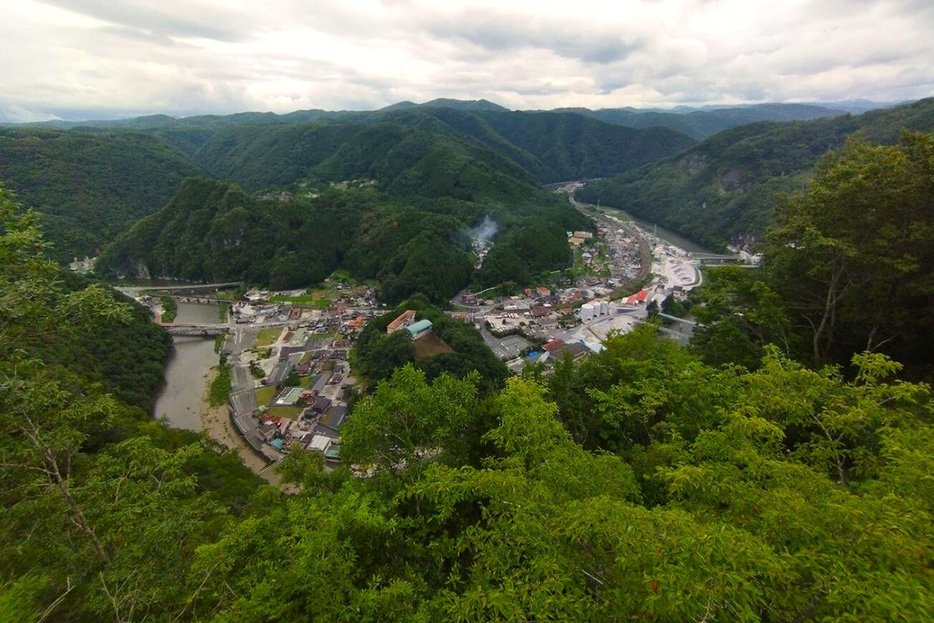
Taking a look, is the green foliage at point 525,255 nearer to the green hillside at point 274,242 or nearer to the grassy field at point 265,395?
the green hillside at point 274,242

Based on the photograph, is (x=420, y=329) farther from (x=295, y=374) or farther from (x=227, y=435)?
(x=227, y=435)

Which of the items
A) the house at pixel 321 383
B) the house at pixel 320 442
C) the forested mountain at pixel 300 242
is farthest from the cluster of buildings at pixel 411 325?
the forested mountain at pixel 300 242

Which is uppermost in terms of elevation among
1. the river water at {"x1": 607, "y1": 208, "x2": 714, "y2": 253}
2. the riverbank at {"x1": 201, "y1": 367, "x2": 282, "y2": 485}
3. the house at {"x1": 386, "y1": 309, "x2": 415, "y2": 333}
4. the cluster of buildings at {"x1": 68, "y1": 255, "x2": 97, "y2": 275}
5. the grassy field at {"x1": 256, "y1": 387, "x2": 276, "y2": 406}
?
the river water at {"x1": 607, "y1": 208, "x2": 714, "y2": 253}

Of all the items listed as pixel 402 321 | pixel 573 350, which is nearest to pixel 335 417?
pixel 402 321

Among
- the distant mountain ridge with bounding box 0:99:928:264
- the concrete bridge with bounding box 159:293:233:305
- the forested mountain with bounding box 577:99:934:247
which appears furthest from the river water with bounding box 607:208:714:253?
the concrete bridge with bounding box 159:293:233:305

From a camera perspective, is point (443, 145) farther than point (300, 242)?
Yes

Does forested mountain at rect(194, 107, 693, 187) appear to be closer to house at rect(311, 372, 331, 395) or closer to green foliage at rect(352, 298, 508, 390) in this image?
green foliage at rect(352, 298, 508, 390)

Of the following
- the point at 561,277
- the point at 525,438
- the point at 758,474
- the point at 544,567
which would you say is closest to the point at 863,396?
the point at 758,474
